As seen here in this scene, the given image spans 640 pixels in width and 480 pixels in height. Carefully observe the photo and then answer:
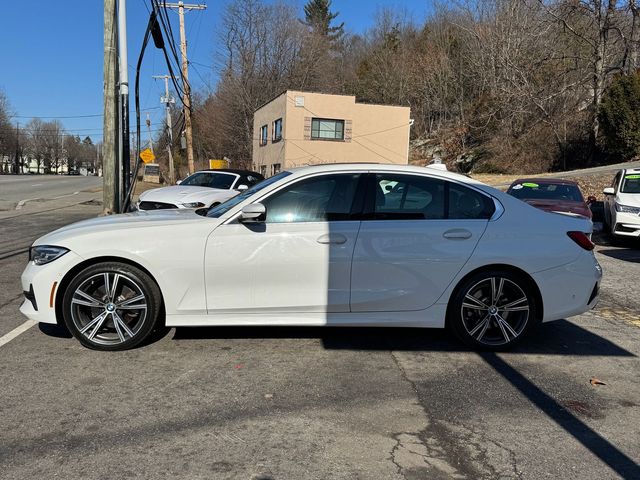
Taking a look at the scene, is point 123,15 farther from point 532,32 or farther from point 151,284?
point 532,32

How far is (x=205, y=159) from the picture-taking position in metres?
70.4

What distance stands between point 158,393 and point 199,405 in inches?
14.1

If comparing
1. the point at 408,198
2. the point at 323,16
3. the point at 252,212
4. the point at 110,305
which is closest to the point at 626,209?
the point at 408,198

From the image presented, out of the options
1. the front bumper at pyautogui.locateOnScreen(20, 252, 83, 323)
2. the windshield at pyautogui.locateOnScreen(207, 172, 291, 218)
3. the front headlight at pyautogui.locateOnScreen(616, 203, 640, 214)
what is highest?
the windshield at pyautogui.locateOnScreen(207, 172, 291, 218)

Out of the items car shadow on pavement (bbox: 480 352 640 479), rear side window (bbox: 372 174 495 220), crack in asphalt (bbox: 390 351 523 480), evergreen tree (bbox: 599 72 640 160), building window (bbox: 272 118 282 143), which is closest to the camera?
crack in asphalt (bbox: 390 351 523 480)

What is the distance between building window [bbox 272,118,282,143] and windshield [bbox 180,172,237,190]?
71.7 feet

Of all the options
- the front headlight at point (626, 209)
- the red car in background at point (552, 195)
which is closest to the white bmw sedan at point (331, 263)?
the red car in background at point (552, 195)

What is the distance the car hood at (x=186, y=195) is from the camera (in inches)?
392

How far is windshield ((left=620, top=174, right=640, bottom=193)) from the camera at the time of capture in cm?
1223

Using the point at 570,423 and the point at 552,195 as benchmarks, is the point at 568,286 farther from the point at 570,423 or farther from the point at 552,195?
the point at 552,195

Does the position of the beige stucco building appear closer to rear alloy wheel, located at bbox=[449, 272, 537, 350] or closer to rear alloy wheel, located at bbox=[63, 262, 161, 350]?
rear alloy wheel, located at bbox=[449, 272, 537, 350]

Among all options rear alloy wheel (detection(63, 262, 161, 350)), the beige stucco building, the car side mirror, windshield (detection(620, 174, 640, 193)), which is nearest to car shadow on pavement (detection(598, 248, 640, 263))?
windshield (detection(620, 174, 640, 193))

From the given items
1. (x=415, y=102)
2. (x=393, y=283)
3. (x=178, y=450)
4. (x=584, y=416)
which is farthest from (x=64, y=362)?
(x=415, y=102)

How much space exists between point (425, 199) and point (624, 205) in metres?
8.94
